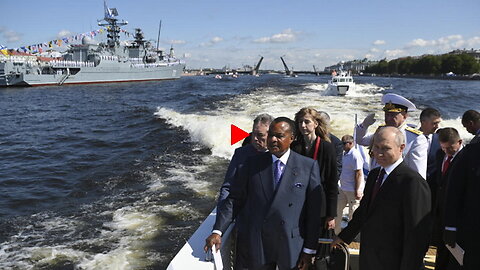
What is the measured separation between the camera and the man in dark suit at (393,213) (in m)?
2.19

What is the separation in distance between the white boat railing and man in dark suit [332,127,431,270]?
1099 millimetres

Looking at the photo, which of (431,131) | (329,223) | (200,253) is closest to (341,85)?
(431,131)

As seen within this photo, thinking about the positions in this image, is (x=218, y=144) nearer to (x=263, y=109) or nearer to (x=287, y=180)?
(x=263, y=109)

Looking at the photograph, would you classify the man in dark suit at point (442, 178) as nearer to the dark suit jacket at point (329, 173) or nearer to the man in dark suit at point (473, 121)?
the man in dark suit at point (473, 121)

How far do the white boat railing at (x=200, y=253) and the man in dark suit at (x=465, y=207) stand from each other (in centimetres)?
171

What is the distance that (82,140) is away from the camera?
54.9 ft

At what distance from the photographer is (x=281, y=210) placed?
2.49 metres

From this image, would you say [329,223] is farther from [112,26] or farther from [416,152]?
[112,26]

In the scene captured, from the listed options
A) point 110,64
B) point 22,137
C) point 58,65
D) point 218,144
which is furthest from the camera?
point 110,64

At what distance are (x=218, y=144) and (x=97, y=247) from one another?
8.40 metres

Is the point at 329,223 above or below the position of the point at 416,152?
below

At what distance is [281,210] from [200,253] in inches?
31.2

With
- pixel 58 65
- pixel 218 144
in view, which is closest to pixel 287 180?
pixel 218 144

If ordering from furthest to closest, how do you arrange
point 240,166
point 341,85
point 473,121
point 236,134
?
point 341,85
point 236,134
point 473,121
point 240,166
